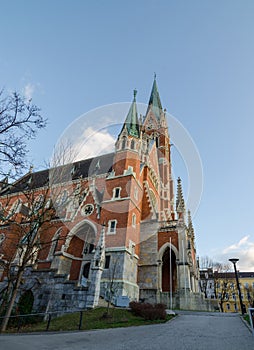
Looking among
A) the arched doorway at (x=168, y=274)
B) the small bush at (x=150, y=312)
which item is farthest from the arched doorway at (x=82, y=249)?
the small bush at (x=150, y=312)

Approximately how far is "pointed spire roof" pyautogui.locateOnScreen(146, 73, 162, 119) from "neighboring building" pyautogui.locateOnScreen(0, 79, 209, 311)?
28108 mm

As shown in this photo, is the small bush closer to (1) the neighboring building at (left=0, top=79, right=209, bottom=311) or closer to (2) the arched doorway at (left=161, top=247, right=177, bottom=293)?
(1) the neighboring building at (left=0, top=79, right=209, bottom=311)

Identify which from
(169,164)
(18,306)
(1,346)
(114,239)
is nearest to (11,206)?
(18,306)

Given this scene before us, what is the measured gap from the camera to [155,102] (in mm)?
64812

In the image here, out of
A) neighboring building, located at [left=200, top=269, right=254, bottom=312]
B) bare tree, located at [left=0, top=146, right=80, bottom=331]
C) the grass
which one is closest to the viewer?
the grass

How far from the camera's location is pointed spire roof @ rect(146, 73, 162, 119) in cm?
6006

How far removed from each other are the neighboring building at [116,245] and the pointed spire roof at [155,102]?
92.2 ft

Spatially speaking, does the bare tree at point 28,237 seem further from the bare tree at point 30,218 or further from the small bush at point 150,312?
the small bush at point 150,312

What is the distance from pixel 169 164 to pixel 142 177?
19.6 m

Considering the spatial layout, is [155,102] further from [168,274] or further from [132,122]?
[168,274]

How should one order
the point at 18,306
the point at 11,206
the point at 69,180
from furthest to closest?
the point at 11,206
the point at 69,180
the point at 18,306

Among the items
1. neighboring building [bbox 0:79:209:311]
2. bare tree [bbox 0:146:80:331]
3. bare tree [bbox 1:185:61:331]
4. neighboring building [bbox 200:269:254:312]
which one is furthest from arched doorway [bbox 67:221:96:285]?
neighboring building [bbox 200:269:254:312]

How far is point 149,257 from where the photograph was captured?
25.3m

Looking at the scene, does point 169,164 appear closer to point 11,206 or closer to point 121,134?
point 121,134
